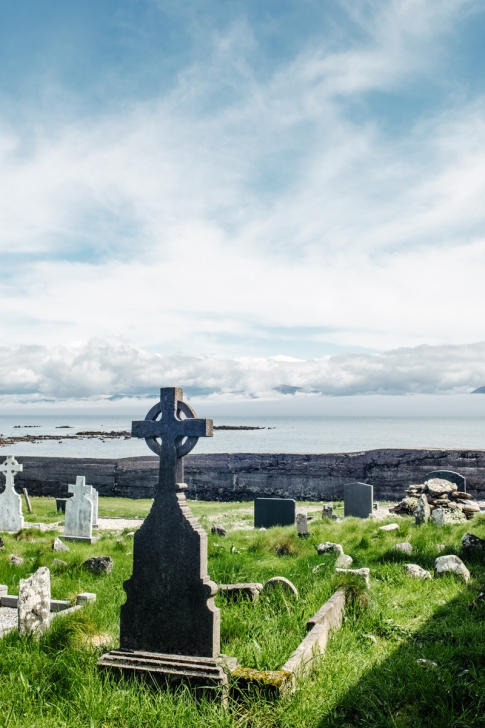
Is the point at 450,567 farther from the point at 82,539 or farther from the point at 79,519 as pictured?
the point at 79,519

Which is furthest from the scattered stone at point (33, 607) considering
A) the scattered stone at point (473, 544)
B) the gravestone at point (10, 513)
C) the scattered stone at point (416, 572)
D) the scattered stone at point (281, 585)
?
the gravestone at point (10, 513)

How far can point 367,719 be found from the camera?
361cm

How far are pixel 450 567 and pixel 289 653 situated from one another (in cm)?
353

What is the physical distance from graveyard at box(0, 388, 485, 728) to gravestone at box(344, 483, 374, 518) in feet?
22.4

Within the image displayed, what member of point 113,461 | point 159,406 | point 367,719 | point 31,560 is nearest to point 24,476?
point 113,461

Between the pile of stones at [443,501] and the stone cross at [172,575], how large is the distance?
907 centimetres

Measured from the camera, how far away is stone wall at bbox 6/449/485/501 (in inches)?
799

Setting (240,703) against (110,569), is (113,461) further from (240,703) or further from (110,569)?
(240,703)

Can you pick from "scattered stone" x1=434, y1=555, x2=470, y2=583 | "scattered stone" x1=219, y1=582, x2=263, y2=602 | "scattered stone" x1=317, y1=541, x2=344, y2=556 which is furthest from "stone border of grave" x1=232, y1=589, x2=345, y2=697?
"scattered stone" x1=317, y1=541, x2=344, y2=556

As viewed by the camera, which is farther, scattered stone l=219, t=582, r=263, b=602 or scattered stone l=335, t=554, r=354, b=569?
scattered stone l=335, t=554, r=354, b=569

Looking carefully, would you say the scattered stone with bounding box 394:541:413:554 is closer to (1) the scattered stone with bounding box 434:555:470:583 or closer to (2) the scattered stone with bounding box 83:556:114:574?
(1) the scattered stone with bounding box 434:555:470:583

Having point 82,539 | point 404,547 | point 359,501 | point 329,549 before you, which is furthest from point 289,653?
point 359,501

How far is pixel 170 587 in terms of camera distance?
4539 millimetres

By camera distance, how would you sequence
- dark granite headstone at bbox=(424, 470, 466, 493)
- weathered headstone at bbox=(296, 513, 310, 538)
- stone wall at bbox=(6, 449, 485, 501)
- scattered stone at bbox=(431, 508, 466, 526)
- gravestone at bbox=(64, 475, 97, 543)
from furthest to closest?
stone wall at bbox=(6, 449, 485, 501) < dark granite headstone at bbox=(424, 470, 466, 493) < gravestone at bbox=(64, 475, 97, 543) < scattered stone at bbox=(431, 508, 466, 526) < weathered headstone at bbox=(296, 513, 310, 538)
